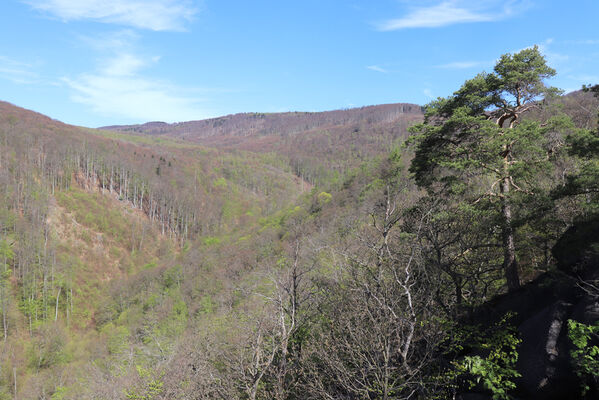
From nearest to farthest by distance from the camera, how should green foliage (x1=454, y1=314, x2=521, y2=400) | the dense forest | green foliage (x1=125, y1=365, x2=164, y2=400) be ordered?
green foliage (x1=454, y1=314, x2=521, y2=400) → the dense forest → green foliage (x1=125, y1=365, x2=164, y2=400)

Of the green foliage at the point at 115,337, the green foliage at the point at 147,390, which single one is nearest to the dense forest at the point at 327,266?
the green foliage at the point at 147,390

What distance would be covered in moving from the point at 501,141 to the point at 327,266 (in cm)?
1512

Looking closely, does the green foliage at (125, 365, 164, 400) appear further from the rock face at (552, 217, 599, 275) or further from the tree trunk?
the rock face at (552, 217, 599, 275)

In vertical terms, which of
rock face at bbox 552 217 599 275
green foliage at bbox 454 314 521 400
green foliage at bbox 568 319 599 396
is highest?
rock face at bbox 552 217 599 275

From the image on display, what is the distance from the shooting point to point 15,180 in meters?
72.5

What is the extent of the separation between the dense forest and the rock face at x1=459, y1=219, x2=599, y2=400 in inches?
1.6

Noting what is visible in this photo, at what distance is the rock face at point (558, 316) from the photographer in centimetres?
582

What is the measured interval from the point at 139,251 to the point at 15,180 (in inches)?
1180

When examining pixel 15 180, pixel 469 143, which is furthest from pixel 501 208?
pixel 15 180

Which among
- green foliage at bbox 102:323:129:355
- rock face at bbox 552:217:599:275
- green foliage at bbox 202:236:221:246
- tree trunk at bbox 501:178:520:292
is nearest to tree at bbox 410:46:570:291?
tree trunk at bbox 501:178:520:292

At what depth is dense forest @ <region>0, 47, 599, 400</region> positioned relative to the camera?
725cm

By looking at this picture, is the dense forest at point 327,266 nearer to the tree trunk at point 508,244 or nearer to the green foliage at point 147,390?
the tree trunk at point 508,244

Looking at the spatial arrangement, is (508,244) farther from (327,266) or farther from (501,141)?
(327,266)

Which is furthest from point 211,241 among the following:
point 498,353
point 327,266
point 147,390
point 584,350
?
point 584,350
